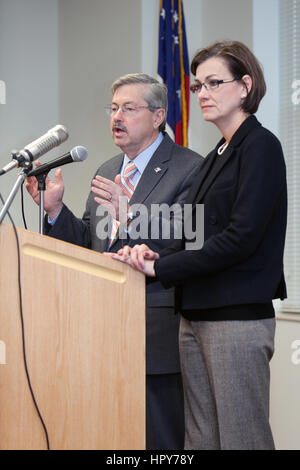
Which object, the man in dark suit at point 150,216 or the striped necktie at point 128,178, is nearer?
the man in dark suit at point 150,216

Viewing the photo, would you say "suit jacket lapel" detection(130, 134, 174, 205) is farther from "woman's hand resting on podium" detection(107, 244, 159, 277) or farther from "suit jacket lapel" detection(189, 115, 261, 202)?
"woman's hand resting on podium" detection(107, 244, 159, 277)

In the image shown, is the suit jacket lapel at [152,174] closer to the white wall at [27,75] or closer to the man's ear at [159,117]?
the man's ear at [159,117]

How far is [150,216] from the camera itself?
2.51 metres

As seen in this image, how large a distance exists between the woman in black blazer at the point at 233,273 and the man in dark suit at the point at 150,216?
1.66ft

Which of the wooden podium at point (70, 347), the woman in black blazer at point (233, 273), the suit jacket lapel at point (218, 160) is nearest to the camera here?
the wooden podium at point (70, 347)

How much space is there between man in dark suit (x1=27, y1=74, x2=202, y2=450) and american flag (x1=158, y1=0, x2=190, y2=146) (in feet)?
4.55

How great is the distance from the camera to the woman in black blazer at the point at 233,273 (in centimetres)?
179

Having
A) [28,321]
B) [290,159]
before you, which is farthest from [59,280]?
[290,159]

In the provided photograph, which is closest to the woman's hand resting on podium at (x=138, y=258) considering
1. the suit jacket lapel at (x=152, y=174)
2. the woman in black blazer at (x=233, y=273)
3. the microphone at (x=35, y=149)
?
the woman in black blazer at (x=233, y=273)

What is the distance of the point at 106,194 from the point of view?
6.80 ft

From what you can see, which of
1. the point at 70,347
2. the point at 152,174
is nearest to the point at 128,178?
the point at 152,174

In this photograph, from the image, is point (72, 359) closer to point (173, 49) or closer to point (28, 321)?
point (28, 321)

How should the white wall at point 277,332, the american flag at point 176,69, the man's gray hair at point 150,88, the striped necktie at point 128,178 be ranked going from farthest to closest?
the american flag at point 176,69 → the white wall at point 277,332 → the man's gray hair at point 150,88 → the striped necktie at point 128,178

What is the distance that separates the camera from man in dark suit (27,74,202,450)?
2.51 m
